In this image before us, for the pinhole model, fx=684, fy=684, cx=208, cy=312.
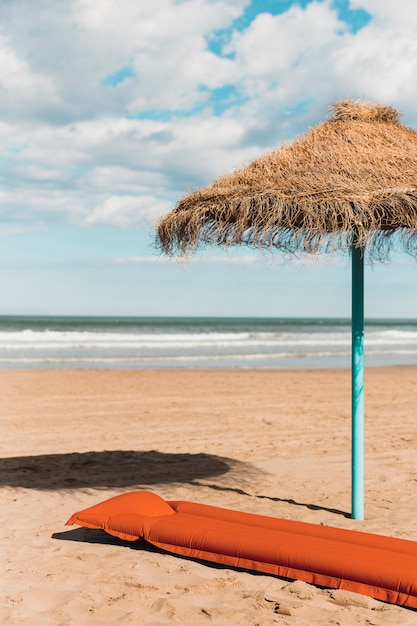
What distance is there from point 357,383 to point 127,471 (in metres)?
2.96

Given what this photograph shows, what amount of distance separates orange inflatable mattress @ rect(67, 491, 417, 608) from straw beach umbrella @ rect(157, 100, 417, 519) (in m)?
1.18

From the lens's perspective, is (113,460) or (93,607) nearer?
(93,607)

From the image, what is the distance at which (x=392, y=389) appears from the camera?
14.1 m

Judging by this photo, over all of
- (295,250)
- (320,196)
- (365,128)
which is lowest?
(295,250)

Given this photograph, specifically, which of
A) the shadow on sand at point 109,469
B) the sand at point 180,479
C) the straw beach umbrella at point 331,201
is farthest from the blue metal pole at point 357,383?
the shadow on sand at point 109,469

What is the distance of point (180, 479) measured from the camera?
671cm

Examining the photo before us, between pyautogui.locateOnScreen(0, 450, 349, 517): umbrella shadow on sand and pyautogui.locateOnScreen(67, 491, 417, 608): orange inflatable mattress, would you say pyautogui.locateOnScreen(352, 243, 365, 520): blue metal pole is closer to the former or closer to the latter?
pyautogui.locateOnScreen(0, 450, 349, 517): umbrella shadow on sand

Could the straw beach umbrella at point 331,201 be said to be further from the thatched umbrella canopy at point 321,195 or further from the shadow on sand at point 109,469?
the shadow on sand at point 109,469

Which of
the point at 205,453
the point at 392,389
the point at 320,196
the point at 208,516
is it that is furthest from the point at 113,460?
the point at 392,389

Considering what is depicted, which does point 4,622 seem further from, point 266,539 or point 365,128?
point 365,128

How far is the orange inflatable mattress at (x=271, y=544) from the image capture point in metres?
3.68

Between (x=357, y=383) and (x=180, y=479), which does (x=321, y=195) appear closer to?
(x=357, y=383)

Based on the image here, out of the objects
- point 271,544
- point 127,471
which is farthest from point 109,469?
point 271,544

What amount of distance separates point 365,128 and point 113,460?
4467 mm
